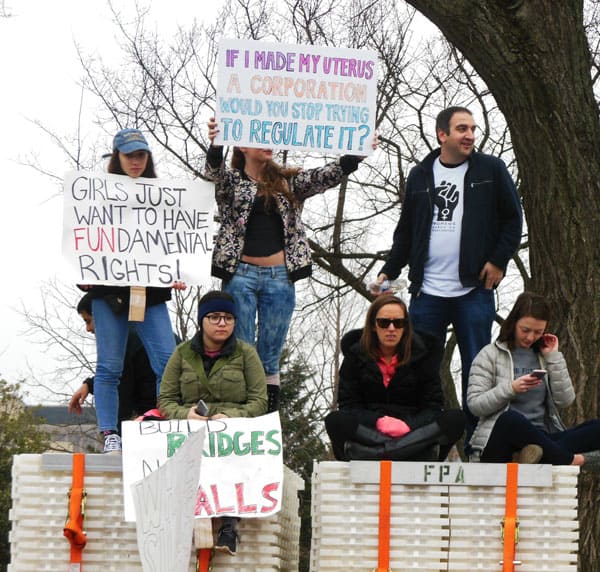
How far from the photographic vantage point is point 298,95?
297 inches

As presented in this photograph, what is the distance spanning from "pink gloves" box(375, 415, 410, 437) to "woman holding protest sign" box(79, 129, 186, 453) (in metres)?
1.54

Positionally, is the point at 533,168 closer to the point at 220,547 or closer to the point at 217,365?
the point at 217,365

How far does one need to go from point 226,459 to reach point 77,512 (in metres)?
0.72

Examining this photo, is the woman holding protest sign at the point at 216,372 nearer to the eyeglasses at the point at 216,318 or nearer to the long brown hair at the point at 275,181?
the eyeglasses at the point at 216,318

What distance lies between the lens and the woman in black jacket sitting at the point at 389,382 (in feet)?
20.3

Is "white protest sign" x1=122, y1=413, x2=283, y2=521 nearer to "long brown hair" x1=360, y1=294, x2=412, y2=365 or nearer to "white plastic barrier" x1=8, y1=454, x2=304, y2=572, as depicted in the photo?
"white plastic barrier" x1=8, y1=454, x2=304, y2=572

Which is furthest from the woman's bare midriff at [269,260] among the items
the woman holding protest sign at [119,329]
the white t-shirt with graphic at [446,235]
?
the white t-shirt with graphic at [446,235]

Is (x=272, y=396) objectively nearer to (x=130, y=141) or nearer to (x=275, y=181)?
(x=275, y=181)

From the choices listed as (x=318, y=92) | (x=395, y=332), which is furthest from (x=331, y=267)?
(x=395, y=332)

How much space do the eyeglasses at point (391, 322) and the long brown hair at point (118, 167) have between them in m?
Answer: 1.81

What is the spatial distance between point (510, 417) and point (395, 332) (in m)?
0.70

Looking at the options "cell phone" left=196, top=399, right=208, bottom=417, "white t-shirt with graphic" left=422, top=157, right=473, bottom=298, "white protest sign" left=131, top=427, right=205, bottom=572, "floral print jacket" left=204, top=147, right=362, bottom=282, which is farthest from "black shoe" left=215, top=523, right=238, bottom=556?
"white protest sign" left=131, top=427, right=205, bottom=572

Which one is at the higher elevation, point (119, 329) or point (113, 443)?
point (119, 329)

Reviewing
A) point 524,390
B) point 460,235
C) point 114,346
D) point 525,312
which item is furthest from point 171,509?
point 460,235
